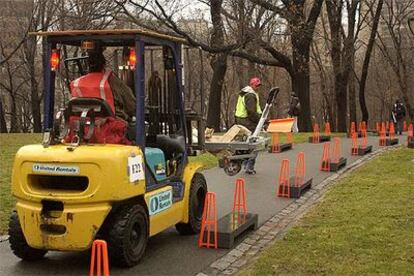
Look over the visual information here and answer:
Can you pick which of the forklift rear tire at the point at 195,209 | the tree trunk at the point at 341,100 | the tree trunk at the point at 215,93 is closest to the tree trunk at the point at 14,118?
the tree trunk at the point at 215,93

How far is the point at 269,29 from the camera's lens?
32.8 m

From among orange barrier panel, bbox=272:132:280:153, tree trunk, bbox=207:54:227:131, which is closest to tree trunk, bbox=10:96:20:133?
tree trunk, bbox=207:54:227:131

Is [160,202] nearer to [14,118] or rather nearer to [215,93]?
[215,93]

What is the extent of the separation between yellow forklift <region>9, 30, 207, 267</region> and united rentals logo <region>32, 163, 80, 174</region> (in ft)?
0.04

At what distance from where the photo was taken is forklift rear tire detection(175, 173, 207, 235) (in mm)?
8523

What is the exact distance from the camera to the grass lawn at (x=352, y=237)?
6852 mm

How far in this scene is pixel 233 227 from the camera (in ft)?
27.1

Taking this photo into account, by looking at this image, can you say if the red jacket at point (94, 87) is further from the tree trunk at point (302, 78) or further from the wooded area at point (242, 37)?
the tree trunk at point (302, 78)

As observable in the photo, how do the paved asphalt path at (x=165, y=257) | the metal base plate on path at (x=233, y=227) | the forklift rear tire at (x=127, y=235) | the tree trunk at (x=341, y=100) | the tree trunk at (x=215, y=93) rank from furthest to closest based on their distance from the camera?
the tree trunk at (x=341, y=100) → the tree trunk at (x=215, y=93) → the metal base plate on path at (x=233, y=227) → the paved asphalt path at (x=165, y=257) → the forklift rear tire at (x=127, y=235)

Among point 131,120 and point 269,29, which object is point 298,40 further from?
point 131,120

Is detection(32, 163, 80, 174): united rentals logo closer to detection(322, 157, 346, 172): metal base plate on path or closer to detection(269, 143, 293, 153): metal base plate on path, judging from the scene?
detection(322, 157, 346, 172): metal base plate on path

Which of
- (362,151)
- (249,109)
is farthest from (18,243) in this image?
(362,151)

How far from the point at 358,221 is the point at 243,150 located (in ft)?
7.98

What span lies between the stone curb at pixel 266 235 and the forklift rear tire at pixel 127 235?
2.71 feet
